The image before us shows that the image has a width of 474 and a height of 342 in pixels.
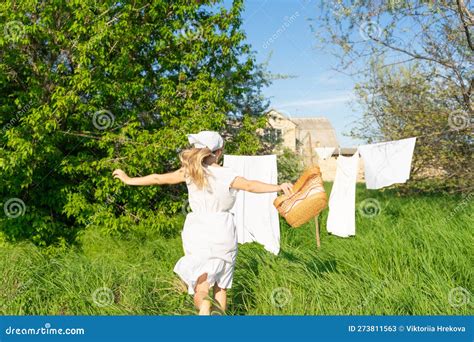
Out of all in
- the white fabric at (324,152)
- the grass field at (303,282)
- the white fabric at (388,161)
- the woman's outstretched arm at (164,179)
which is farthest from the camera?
the white fabric at (324,152)

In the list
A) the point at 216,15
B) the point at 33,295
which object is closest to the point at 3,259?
the point at 33,295

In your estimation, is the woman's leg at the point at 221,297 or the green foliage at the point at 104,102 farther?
the green foliage at the point at 104,102

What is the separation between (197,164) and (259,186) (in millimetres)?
442

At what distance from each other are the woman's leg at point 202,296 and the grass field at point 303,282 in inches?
17.6

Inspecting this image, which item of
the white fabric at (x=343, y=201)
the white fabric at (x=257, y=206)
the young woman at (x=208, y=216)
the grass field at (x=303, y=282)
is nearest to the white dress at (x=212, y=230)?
the young woman at (x=208, y=216)

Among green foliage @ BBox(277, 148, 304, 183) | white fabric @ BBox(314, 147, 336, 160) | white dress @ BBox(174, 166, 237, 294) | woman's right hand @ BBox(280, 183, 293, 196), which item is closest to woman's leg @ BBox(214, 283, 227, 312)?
white dress @ BBox(174, 166, 237, 294)

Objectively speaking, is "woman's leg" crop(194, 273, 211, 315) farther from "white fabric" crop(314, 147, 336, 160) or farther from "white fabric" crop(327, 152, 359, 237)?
A: "white fabric" crop(327, 152, 359, 237)

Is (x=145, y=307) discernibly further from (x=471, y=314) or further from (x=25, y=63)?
(x=25, y=63)

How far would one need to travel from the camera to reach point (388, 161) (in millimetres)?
6965

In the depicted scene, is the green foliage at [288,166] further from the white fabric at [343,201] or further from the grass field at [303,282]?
the grass field at [303,282]

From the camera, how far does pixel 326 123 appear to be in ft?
124

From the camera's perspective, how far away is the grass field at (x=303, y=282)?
13.6 feet

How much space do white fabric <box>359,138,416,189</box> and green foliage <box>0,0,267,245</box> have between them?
8.29 feet

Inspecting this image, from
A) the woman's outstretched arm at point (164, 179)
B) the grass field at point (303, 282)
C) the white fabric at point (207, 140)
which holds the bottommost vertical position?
the grass field at point (303, 282)
